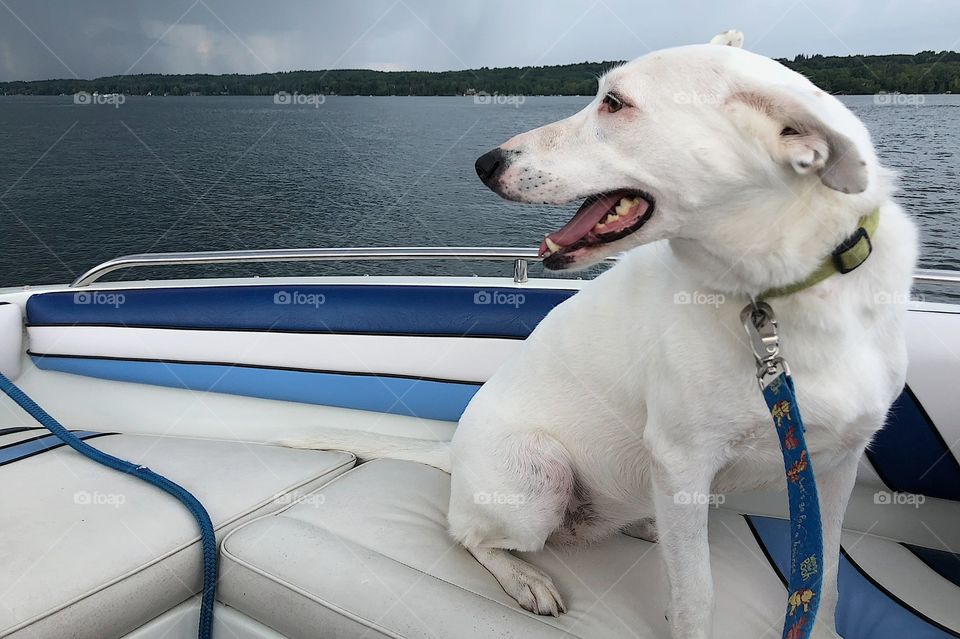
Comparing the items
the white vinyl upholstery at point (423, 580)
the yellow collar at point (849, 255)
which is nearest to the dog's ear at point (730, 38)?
the yellow collar at point (849, 255)

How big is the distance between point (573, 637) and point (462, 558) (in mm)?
376

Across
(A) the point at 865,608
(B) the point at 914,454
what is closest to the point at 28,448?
(A) the point at 865,608

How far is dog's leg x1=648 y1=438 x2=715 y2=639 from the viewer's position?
4.07 feet

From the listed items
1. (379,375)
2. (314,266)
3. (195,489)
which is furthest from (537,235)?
(195,489)

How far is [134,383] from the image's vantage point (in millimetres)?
2584

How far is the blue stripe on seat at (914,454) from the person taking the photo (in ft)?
5.53

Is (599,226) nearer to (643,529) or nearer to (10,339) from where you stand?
(643,529)

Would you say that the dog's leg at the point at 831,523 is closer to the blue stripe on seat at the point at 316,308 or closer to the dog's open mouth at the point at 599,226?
the dog's open mouth at the point at 599,226

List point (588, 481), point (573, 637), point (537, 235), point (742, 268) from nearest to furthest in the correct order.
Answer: point (742, 268) → point (573, 637) → point (588, 481) → point (537, 235)

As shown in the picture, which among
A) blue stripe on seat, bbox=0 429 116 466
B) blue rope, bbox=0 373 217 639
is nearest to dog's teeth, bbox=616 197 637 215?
blue rope, bbox=0 373 217 639

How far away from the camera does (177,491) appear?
1.72m

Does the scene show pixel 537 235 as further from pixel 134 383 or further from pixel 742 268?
pixel 742 268

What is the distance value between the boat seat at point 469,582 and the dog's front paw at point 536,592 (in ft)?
0.09

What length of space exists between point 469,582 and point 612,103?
103 cm
